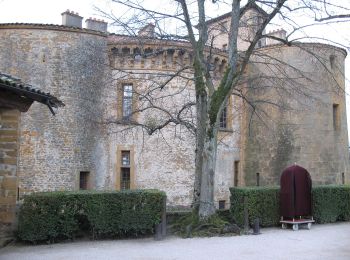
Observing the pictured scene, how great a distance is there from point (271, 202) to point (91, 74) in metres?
10.5

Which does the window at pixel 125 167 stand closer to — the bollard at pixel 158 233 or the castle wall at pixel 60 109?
the castle wall at pixel 60 109

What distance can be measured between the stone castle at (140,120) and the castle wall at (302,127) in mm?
55

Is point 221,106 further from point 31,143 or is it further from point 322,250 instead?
point 31,143

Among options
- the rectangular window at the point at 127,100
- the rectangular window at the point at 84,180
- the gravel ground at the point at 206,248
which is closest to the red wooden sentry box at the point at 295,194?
the gravel ground at the point at 206,248

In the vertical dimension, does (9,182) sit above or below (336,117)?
below

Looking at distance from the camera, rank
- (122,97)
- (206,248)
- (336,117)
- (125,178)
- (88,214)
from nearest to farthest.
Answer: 1. (206,248)
2. (88,214)
3. (125,178)
4. (122,97)
5. (336,117)

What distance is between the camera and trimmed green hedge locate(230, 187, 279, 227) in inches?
575

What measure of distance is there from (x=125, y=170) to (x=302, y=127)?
978 cm

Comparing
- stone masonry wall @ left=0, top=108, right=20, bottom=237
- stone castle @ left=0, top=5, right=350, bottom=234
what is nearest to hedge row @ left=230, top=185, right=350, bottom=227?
stone castle @ left=0, top=5, right=350, bottom=234

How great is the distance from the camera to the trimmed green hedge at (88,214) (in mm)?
12016

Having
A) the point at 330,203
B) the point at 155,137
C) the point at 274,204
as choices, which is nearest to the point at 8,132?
the point at 274,204

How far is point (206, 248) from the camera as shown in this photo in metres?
11.3

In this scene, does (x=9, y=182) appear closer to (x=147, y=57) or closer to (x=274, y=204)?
(x=274, y=204)

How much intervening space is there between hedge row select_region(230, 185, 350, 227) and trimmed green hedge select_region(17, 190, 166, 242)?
3.00m
